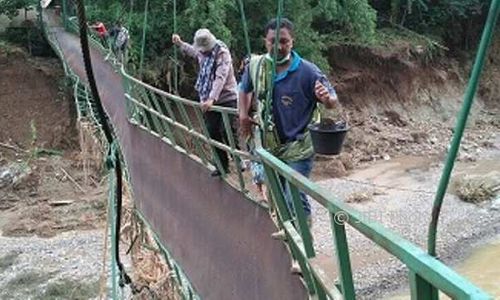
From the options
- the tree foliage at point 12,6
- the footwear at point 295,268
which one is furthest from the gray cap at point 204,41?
the tree foliage at point 12,6

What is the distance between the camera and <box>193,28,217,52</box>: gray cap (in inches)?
166

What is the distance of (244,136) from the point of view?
2.93 metres

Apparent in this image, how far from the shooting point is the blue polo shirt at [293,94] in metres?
2.96

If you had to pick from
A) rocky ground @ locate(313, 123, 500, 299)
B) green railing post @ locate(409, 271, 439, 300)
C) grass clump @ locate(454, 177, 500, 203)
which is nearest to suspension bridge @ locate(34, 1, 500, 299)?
green railing post @ locate(409, 271, 439, 300)

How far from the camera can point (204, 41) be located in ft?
13.9

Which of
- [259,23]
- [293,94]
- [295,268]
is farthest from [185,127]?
[259,23]

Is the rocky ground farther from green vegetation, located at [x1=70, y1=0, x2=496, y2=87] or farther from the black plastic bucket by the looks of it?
the black plastic bucket

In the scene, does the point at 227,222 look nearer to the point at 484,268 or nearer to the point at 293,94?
the point at 293,94

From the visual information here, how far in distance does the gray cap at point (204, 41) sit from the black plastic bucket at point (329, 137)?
179 cm

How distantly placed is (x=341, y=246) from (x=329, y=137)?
36.5 inches

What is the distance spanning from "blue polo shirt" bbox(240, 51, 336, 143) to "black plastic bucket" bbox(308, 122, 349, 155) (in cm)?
41

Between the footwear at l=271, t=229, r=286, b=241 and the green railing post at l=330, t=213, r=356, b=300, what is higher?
the green railing post at l=330, t=213, r=356, b=300

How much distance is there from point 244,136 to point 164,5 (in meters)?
9.82

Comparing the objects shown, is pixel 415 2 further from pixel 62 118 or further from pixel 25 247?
Answer: pixel 25 247
